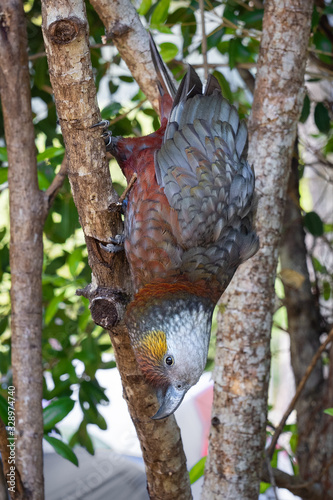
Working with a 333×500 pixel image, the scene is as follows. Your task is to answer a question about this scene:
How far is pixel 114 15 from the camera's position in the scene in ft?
5.68

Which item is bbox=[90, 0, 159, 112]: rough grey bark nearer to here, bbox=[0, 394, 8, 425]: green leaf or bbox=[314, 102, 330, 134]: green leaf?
bbox=[314, 102, 330, 134]: green leaf

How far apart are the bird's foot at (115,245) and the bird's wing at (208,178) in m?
0.20

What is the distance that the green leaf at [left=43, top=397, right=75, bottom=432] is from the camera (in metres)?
1.73

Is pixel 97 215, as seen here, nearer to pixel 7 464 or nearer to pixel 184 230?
pixel 184 230

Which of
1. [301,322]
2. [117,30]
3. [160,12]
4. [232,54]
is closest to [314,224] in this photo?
[301,322]

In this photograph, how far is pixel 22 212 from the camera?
65.7 inches

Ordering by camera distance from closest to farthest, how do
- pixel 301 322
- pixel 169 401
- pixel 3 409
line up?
pixel 169 401, pixel 3 409, pixel 301 322

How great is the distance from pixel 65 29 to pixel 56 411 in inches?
48.2

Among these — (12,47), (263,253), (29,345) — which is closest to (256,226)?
(263,253)

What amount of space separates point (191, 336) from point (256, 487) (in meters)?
0.69

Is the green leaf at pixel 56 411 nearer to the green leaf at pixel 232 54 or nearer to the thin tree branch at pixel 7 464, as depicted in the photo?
the thin tree branch at pixel 7 464

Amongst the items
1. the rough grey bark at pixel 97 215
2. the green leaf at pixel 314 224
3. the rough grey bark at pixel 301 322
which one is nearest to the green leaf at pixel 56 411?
the rough grey bark at pixel 97 215

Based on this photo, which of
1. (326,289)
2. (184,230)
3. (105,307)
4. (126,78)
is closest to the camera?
(105,307)

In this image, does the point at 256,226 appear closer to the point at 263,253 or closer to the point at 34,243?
the point at 263,253
